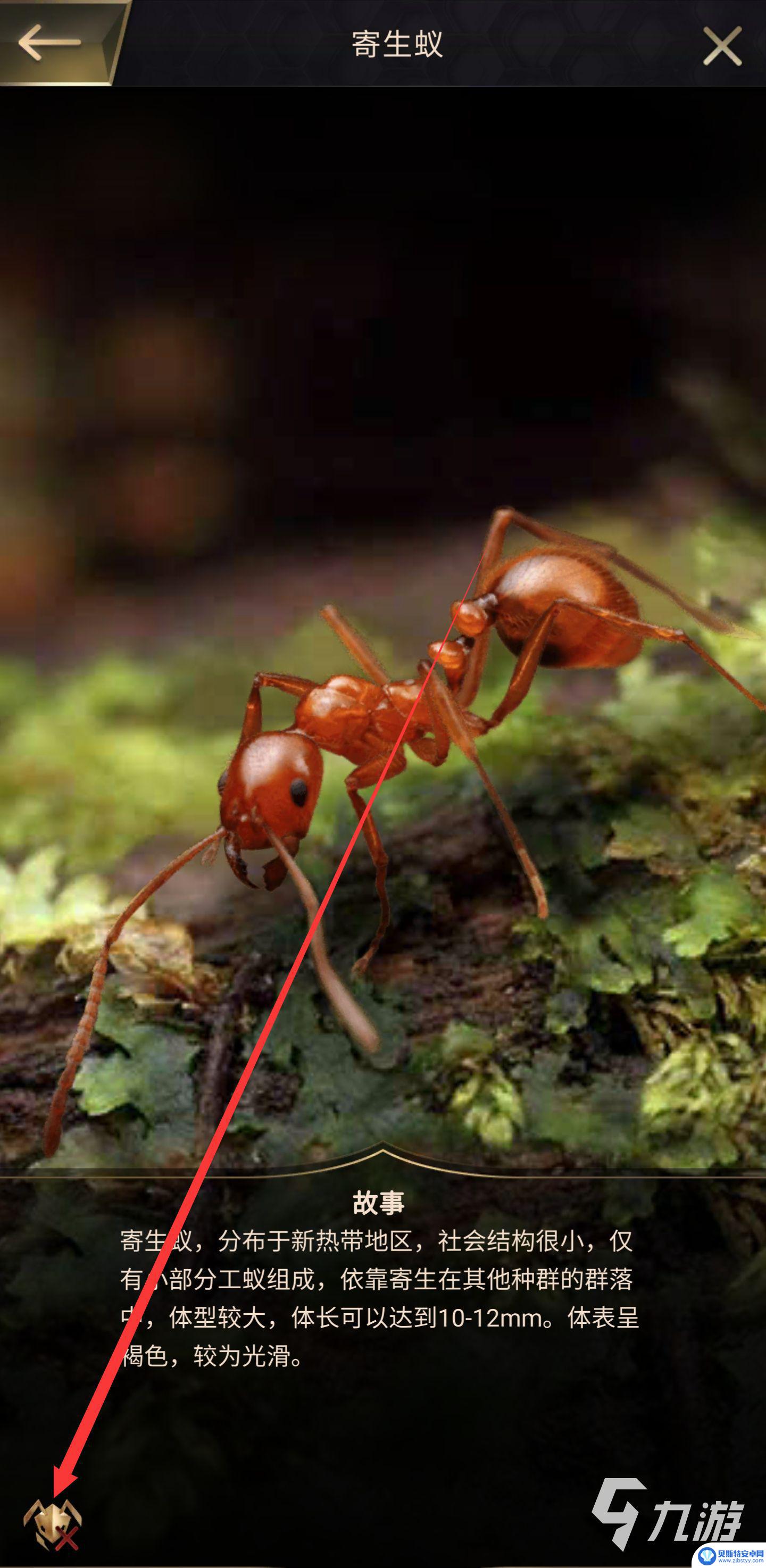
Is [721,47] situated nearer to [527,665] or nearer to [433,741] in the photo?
[527,665]

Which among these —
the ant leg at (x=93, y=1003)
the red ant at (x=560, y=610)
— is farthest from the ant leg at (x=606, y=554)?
the ant leg at (x=93, y=1003)

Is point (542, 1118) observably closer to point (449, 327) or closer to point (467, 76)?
point (449, 327)

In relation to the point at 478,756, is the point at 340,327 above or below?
above

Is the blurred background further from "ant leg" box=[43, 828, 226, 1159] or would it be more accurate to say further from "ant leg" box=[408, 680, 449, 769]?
"ant leg" box=[43, 828, 226, 1159]

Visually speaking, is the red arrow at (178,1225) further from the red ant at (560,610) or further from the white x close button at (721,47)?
the white x close button at (721,47)
